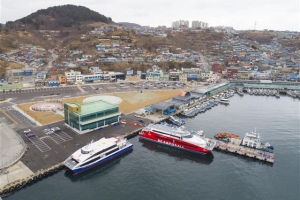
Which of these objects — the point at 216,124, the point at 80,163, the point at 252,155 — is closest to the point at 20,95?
the point at 80,163

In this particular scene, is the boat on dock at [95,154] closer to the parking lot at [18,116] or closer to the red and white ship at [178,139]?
the red and white ship at [178,139]

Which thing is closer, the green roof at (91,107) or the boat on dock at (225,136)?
the boat on dock at (225,136)

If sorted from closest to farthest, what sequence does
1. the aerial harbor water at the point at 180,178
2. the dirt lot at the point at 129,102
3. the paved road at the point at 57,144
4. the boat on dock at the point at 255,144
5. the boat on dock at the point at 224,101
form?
the aerial harbor water at the point at 180,178 < the paved road at the point at 57,144 < the boat on dock at the point at 255,144 < the dirt lot at the point at 129,102 < the boat on dock at the point at 224,101

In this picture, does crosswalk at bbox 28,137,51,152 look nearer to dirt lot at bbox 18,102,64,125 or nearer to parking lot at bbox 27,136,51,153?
parking lot at bbox 27,136,51,153

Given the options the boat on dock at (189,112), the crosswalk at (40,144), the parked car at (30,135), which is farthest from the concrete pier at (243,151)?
the parked car at (30,135)

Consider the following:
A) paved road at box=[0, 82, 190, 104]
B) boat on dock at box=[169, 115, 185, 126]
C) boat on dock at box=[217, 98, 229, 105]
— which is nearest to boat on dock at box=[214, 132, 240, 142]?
boat on dock at box=[169, 115, 185, 126]

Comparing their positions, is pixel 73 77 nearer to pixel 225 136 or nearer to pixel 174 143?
pixel 174 143

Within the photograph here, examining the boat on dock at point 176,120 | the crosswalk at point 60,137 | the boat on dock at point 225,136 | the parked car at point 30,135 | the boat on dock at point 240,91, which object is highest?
the boat on dock at point 240,91
